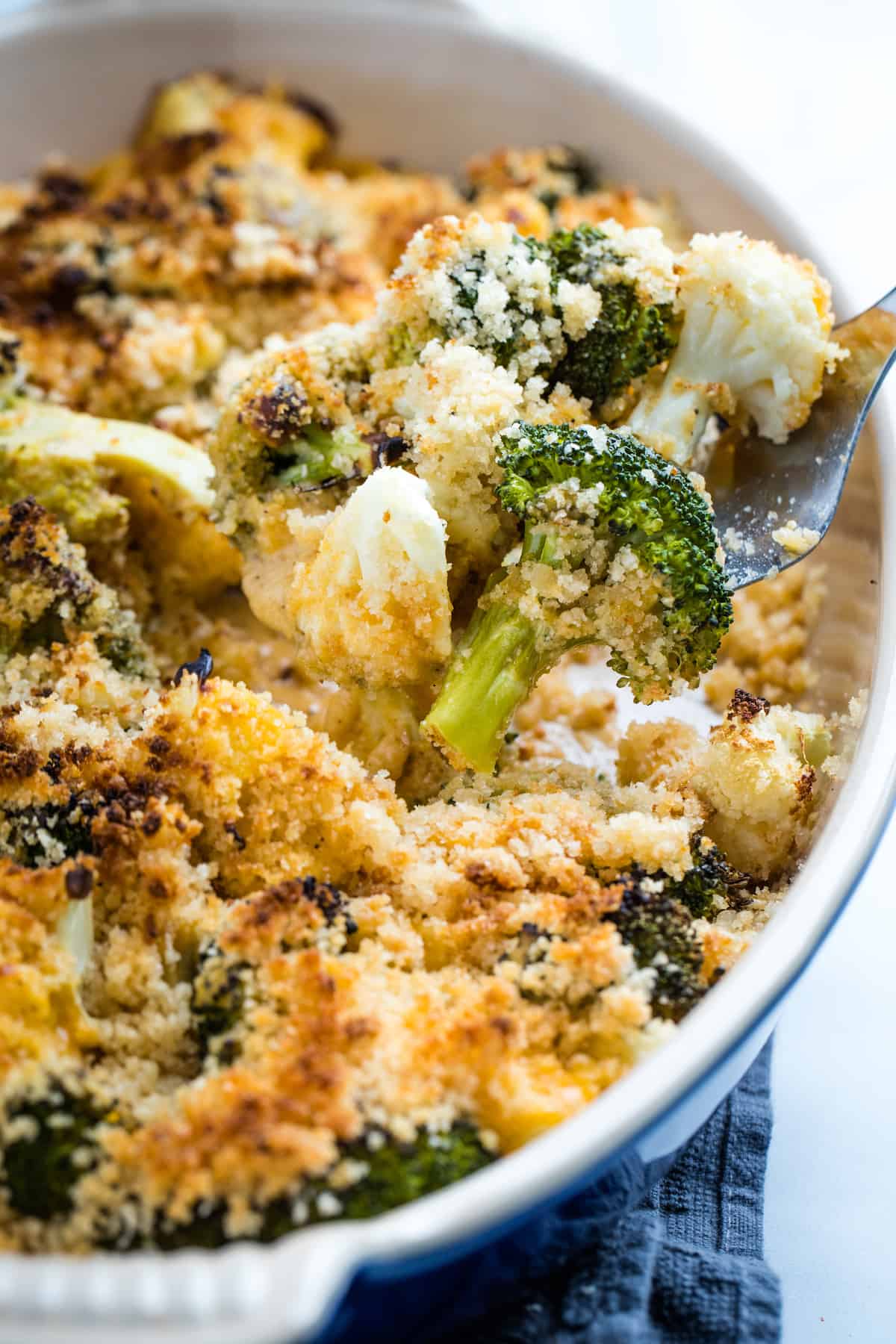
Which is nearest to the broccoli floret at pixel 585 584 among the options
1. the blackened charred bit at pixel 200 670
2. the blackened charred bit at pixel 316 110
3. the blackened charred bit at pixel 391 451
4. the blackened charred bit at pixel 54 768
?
the blackened charred bit at pixel 391 451

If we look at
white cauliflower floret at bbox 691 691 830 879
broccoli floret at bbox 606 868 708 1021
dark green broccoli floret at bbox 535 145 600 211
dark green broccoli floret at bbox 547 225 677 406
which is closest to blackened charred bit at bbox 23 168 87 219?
dark green broccoli floret at bbox 535 145 600 211

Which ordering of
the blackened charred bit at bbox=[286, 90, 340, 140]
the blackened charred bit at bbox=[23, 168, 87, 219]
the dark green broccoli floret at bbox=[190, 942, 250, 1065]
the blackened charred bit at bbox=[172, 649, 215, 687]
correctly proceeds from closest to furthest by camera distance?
the dark green broccoli floret at bbox=[190, 942, 250, 1065] → the blackened charred bit at bbox=[172, 649, 215, 687] → the blackened charred bit at bbox=[23, 168, 87, 219] → the blackened charred bit at bbox=[286, 90, 340, 140]

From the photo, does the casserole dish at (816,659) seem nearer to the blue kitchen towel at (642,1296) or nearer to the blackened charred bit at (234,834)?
the blue kitchen towel at (642,1296)

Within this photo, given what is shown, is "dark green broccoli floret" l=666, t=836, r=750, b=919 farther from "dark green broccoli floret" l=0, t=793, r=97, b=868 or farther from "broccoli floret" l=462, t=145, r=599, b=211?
"broccoli floret" l=462, t=145, r=599, b=211

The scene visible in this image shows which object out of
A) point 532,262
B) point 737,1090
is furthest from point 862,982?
point 532,262

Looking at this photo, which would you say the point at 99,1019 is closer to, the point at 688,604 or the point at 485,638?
the point at 485,638

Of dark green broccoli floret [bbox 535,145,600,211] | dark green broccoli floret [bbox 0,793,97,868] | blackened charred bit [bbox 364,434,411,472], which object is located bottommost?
dark green broccoli floret [bbox 0,793,97,868]

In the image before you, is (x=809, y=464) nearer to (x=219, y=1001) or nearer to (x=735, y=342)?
(x=735, y=342)
